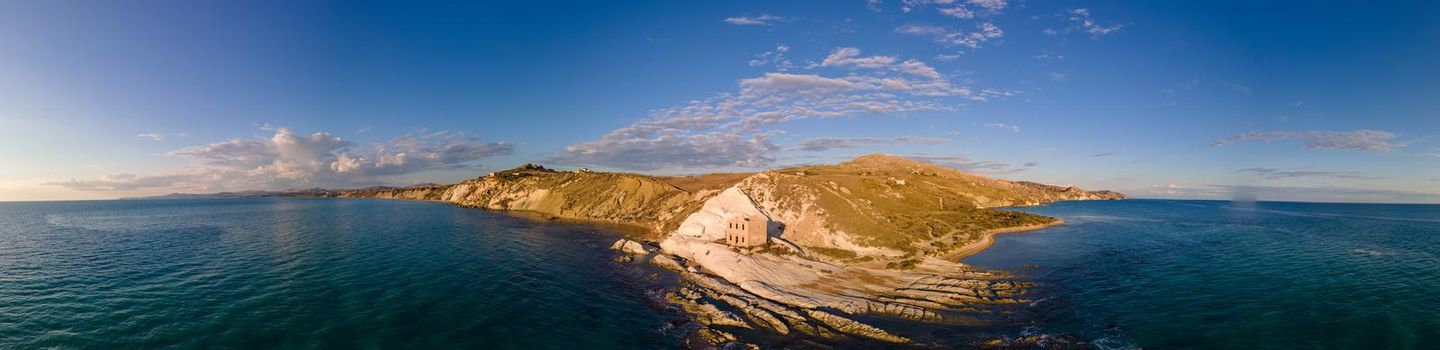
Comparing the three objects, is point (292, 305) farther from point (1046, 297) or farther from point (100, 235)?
point (100, 235)

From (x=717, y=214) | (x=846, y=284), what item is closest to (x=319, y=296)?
(x=846, y=284)

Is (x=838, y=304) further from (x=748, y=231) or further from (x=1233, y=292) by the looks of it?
(x=1233, y=292)

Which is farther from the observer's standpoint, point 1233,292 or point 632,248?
point 632,248

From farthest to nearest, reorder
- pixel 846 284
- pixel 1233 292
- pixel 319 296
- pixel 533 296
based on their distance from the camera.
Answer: pixel 846 284 → pixel 1233 292 → pixel 533 296 → pixel 319 296

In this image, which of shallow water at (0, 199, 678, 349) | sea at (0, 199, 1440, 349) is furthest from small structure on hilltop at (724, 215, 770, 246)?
shallow water at (0, 199, 678, 349)

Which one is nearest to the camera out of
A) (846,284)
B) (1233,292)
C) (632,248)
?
(1233,292)

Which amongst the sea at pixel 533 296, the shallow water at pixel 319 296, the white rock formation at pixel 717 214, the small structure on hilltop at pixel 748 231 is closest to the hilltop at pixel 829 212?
the white rock formation at pixel 717 214

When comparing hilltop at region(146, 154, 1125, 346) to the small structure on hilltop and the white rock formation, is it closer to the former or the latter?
the white rock formation
